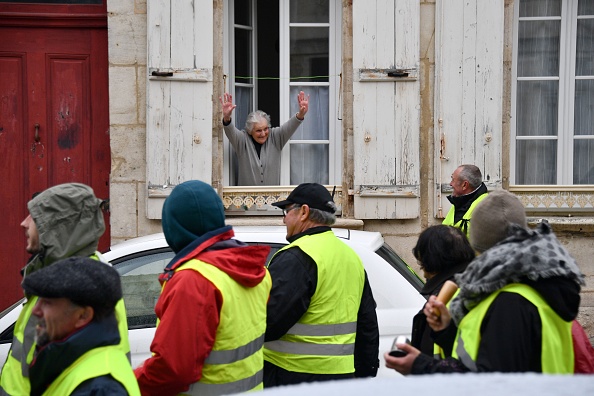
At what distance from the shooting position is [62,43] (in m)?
8.12

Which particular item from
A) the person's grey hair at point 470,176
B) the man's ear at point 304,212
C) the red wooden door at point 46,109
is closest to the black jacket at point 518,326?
the man's ear at point 304,212

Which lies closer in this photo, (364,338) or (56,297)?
(56,297)

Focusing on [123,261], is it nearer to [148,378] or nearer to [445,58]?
[148,378]

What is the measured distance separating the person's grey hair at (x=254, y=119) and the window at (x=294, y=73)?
1.05 ft

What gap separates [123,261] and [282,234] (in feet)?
2.97

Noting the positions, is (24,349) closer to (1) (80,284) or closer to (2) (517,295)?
(1) (80,284)

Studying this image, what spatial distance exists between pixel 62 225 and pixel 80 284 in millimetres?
596

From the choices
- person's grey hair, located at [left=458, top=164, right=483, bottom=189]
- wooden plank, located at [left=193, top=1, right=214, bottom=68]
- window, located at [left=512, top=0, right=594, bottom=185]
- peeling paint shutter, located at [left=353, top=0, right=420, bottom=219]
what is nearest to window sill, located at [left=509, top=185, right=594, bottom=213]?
window, located at [left=512, top=0, right=594, bottom=185]

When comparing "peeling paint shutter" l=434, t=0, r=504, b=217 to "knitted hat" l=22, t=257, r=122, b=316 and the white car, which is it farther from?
"knitted hat" l=22, t=257, r=122, b=316

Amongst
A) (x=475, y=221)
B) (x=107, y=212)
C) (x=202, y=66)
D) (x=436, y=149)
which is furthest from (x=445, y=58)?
(x=475, y=221)

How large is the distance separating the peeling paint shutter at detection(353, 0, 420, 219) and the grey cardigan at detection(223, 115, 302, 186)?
649 millimetres

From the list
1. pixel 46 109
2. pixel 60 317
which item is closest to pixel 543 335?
pixel 60 317

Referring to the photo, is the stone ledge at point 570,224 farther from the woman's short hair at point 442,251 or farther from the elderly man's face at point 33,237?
the elderly man's face at point 33,237

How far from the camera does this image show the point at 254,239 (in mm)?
5023
